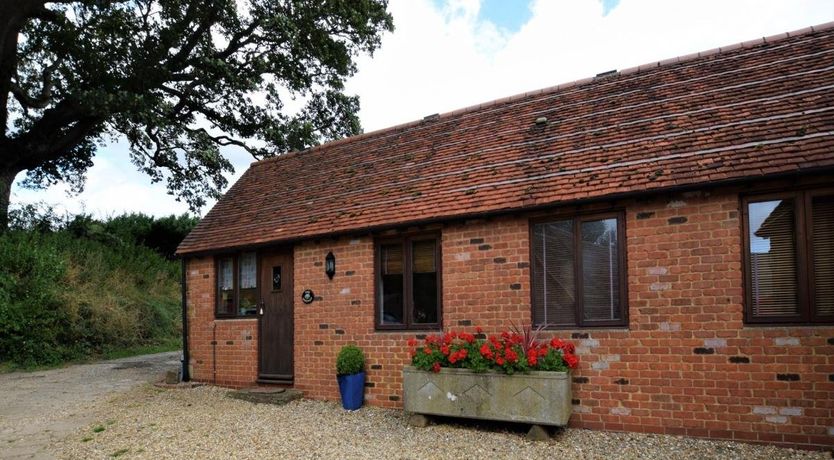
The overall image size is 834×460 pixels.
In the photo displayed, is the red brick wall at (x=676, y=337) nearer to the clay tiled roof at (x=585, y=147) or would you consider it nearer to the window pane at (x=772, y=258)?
the window pane at (x=772, y=258)

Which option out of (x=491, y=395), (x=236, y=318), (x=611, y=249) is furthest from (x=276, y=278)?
(x=611, y=249)

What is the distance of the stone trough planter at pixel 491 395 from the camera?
614 cm

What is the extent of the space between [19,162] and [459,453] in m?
17.8

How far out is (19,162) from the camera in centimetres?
1775

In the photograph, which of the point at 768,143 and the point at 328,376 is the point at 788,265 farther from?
the point at 328,376

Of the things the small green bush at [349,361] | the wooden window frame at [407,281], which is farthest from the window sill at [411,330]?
the small green bush at [349,361]

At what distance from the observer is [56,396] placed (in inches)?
398

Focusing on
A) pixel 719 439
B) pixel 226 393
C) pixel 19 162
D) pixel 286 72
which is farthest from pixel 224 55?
pixel 719 439

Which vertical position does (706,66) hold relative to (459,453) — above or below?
above

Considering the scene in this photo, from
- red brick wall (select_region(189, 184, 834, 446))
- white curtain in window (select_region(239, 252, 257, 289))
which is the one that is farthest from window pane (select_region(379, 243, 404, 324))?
white curtain in window (select_region(239, 252, 257, 289))

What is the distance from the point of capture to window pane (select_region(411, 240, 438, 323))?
8.14 metres

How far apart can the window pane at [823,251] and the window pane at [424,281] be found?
14.4ft

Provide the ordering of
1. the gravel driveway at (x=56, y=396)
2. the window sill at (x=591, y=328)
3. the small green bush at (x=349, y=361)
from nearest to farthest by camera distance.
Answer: the window sill at (x=591, y=328)
the gravel driveway at (x=56, y=396)
the small green bush at (x=349, y=361)

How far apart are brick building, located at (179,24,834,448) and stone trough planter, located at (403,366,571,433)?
63 centimetres
